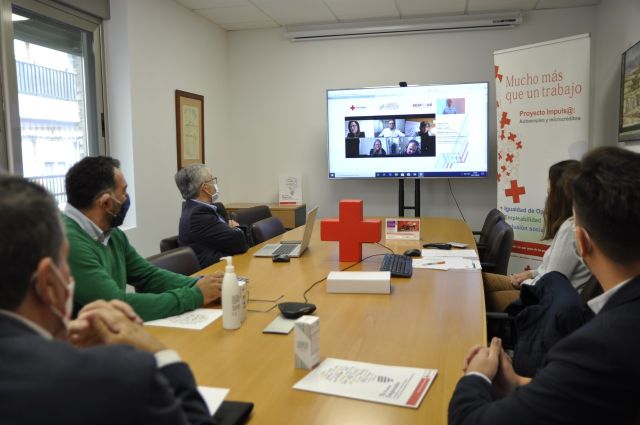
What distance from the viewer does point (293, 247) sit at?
316 centimetres

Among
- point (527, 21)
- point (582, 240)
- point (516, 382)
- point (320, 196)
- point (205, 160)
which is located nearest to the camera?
point (582, 240)

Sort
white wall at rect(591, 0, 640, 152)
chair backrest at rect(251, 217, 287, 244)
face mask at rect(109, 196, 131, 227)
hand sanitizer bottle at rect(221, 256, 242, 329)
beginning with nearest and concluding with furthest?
hand sanitizer bottle at rect(221, 256, 242, 329), face mask at rect(109, 196, 131, 227), chair backrest at rect(251, 217, 287, 244), white wall at rect(591, 0, 640, 152)

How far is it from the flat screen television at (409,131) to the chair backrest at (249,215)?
1.20m

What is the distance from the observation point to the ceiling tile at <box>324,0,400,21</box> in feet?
16.4

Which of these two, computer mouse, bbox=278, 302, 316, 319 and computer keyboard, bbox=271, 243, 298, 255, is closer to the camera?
computer mouse, bbox=278, 302, 316, 319

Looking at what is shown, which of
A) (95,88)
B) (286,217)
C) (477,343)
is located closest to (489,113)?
(286,217)

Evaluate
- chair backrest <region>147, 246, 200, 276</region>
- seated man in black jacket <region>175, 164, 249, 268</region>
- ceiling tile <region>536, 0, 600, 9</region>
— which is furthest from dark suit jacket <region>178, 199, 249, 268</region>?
ceiling tile <region>536, 0, 600, 9</region>

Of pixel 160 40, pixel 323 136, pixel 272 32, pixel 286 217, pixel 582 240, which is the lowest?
pixel 286 217

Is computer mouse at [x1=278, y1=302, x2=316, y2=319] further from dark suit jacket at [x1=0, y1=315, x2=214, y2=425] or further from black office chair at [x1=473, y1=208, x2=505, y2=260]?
black office chair at [x1=473, y1=208, x2=505, y2=260]

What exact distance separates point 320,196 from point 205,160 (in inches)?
52.9

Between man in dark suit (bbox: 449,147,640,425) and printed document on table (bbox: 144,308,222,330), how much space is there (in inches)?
36.8

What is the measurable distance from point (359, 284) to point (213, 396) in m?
1.02

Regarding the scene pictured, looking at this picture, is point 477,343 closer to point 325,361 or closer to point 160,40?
point 325,361

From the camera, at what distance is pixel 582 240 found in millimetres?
1165
